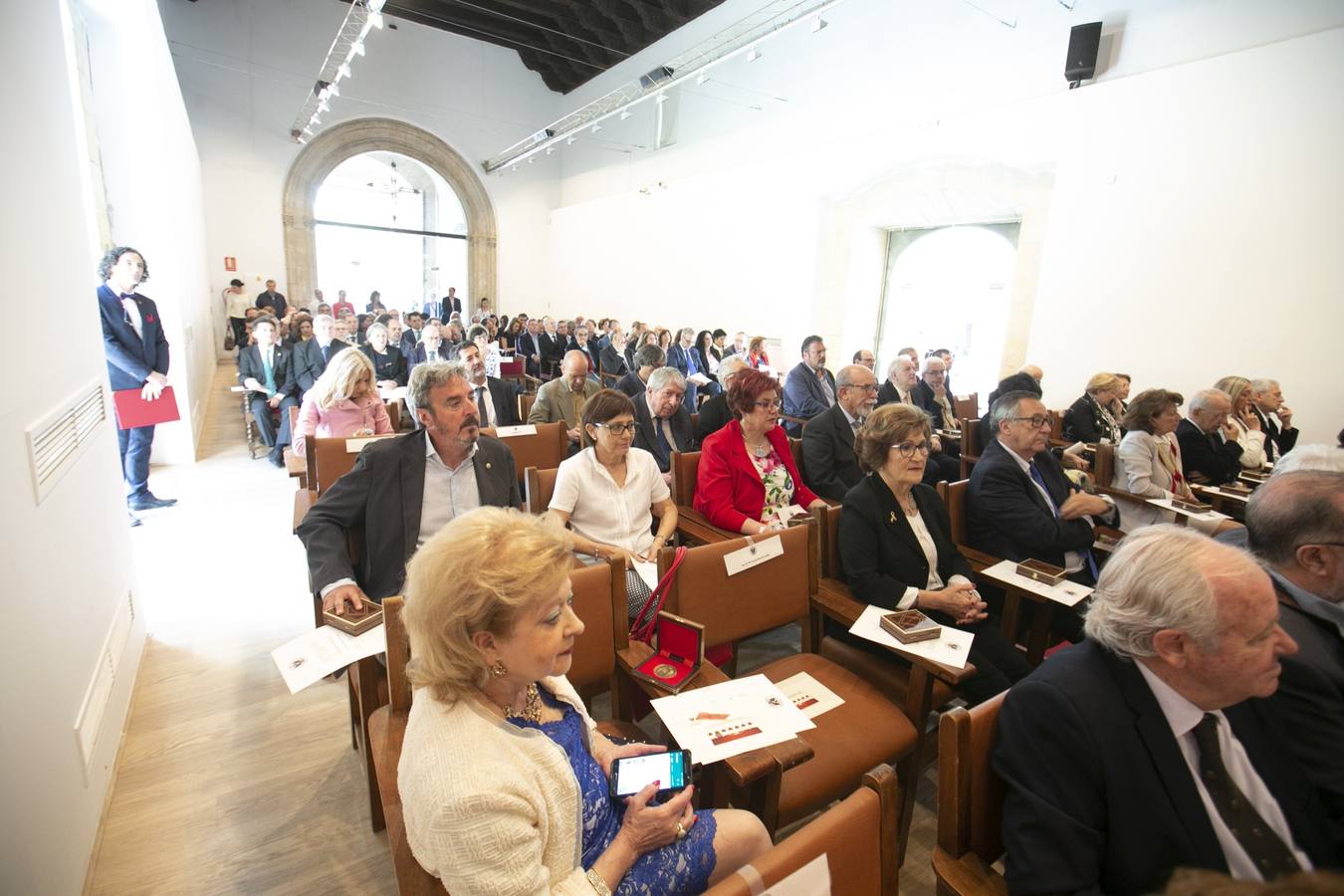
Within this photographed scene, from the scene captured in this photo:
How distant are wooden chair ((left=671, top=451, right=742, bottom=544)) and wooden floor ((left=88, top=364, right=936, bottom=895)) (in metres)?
0.61

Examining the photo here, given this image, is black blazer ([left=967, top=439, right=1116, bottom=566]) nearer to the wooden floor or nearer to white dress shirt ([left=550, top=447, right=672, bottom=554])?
the wooden floor

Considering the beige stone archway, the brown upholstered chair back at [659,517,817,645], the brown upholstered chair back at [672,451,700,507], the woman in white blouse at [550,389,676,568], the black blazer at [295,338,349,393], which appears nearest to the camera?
the brown upholstered chair back at [659,517,817,645]

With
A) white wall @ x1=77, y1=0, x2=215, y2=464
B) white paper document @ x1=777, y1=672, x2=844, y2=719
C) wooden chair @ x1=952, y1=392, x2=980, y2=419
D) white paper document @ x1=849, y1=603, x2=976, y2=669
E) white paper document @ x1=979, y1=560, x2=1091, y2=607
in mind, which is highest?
Result: white wall @ x1=77, y1=0, x2=215, y2=464

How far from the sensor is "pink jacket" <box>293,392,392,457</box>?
136 inches

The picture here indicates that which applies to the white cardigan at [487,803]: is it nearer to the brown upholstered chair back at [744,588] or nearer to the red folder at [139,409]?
the brown upholstered chair back at [744,588]

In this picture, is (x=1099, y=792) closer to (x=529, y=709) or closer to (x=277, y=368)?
(x=529, y=709)

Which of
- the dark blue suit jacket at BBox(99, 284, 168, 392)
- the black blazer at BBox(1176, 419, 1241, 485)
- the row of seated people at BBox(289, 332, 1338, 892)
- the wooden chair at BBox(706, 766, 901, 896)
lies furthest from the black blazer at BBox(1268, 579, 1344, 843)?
the dark blue suit jacket at BBox(99, 284, 168, 392)

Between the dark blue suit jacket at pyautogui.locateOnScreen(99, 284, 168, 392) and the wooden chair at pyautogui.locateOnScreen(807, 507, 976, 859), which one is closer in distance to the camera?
the wooden chair at pyautogui.locateOnScreen(807, 507, 976, 859)

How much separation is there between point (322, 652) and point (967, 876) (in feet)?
4.94

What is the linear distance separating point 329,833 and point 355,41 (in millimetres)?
8771

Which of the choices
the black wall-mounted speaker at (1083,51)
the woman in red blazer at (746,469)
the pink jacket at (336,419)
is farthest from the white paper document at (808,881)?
the black wall-mounted speaker at (1083,51)

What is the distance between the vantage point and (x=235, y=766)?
2.07m

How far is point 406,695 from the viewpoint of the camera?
1451mm

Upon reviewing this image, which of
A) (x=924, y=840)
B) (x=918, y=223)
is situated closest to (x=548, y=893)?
(x=924, y=840)
